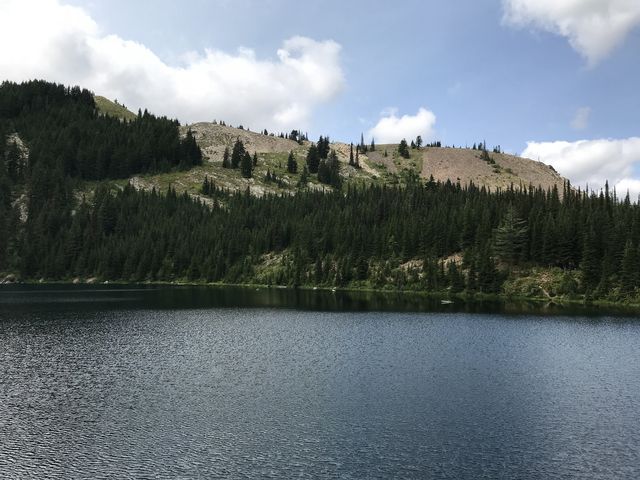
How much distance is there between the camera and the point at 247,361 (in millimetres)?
66812

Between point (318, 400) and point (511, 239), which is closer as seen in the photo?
point (318, 400)

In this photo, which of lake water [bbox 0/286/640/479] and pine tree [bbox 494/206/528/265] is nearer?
lake water [bbox 0/286/640/479]

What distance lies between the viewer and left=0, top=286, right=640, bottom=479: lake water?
3428 centimetres

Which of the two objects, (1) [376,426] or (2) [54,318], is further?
(2) [54,318]

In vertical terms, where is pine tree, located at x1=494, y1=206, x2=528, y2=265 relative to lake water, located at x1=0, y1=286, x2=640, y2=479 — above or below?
above

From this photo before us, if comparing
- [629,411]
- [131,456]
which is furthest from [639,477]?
[131,456]

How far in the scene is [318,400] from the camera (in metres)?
48.6

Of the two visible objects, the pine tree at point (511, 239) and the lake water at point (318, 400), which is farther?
the pine tree at point (511, 239)

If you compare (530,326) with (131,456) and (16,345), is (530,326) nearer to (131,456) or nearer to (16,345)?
(131,456)

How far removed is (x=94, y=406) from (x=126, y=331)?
45291 mm

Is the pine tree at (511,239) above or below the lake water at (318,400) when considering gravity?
above

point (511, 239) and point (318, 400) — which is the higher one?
point (511, 239)

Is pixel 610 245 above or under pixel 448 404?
above

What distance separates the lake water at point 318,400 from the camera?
112 ft
